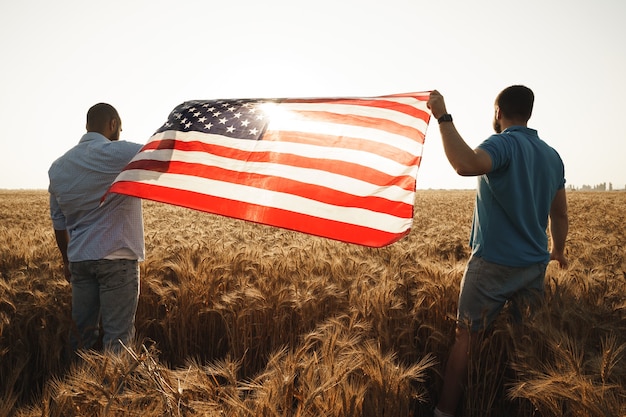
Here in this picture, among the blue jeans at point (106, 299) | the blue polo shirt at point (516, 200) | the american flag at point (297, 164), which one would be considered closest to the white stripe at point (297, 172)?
the american flag at point (297, 164)

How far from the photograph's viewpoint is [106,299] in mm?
2938

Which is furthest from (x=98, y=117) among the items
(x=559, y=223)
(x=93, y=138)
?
(x=559, y=223)

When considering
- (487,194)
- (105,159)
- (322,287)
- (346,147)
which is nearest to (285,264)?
(322,287)

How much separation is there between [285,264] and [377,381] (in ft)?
9.44

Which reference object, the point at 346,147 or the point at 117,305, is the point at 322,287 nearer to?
the point at 346,147

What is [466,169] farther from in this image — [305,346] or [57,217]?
[57,217]

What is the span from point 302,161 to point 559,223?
2.15 metres

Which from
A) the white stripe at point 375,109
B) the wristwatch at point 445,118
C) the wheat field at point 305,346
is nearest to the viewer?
the wheat field at point 305,346

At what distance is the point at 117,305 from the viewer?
296 centimetres

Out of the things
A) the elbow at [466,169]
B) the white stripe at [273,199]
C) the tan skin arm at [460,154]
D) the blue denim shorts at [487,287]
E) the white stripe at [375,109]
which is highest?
the white stripe at [375,109]

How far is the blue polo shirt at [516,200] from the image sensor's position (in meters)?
2.42

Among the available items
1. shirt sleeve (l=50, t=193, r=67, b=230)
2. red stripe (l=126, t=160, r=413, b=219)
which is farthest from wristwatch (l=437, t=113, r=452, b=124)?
shirt sleeve (l=50, t=193, r=67, b=230)

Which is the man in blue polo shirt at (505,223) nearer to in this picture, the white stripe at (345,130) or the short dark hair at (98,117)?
the white stripe at (345,130)

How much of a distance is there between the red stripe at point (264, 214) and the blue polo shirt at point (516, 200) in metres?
0.58
